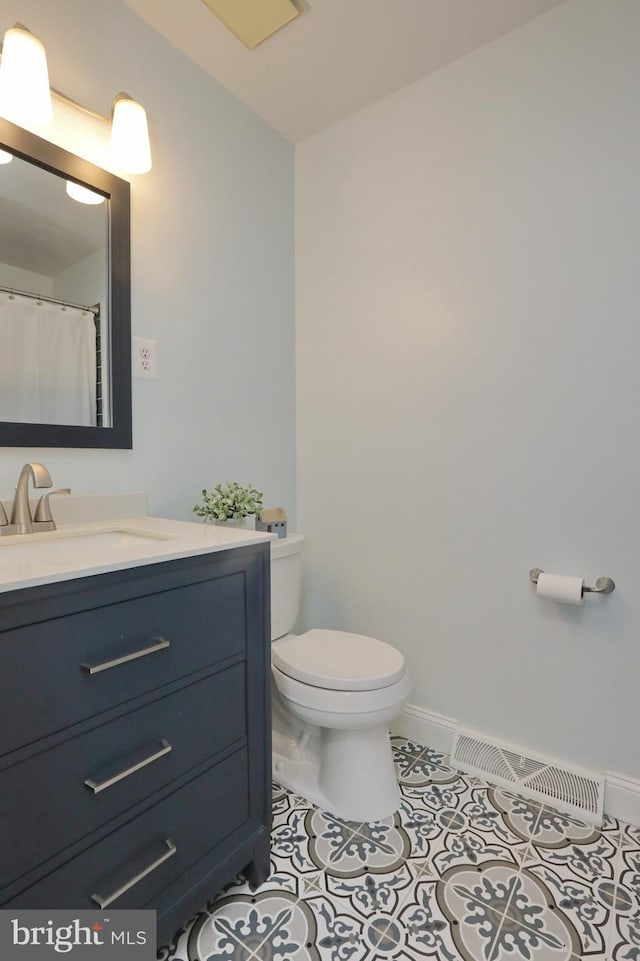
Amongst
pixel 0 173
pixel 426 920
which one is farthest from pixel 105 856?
pixel 0 173

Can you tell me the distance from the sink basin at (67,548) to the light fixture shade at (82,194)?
2.96 ft

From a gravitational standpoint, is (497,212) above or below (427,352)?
above

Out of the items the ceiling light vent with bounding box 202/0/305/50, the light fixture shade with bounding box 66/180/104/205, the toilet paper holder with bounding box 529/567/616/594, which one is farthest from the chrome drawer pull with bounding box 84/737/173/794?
the ceiling light vent with bounding box 202/0/305/50

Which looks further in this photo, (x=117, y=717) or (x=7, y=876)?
(x=117, y=717)

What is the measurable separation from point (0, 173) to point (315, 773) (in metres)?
1.84

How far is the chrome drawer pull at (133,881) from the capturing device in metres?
0.83

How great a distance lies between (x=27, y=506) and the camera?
45.6 inches

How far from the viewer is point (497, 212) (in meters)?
1.53

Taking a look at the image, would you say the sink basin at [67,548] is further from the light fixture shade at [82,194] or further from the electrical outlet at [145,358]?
the light fixture shade at [82,194]

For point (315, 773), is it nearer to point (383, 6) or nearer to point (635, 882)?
point (635, 882)

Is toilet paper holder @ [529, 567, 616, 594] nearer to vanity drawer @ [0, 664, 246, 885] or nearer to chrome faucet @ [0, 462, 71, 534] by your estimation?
vanity drawer @ [0, 664, 246, 885]

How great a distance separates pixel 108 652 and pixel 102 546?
414 millimetres

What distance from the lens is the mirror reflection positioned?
120 centimetres

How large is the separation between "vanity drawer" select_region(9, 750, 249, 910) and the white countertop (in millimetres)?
475
